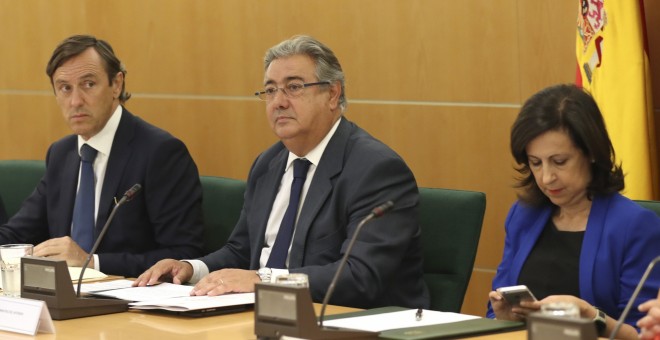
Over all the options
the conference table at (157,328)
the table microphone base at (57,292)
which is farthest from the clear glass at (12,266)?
the conference table at (157,328)

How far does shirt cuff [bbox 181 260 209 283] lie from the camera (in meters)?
3.86

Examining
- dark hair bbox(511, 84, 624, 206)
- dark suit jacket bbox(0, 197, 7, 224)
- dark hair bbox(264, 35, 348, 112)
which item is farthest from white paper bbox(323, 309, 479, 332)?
dark suit jacket bbox(0, 197, 7, 224)

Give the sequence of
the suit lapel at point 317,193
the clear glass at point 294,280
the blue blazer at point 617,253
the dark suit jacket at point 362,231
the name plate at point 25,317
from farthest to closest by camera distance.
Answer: the suit lapel at point 317,193 → the dark suit jacket at point 362,231 → the blue blazer at point 617,253 → the name plate at point 25,317 → the clear glass at point 294,280

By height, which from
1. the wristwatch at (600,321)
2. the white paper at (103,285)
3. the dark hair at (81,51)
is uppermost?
the dark hair at (81,51)

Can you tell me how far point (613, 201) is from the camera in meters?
3.23

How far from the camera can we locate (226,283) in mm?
3336

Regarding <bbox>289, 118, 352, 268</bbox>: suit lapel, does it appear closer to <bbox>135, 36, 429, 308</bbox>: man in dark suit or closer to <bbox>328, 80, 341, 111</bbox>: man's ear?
<bbox>135, 36, 429, 308</bbox>: man in dark suit

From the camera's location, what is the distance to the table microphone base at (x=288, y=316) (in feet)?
8.32

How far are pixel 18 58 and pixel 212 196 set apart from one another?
9.03ft

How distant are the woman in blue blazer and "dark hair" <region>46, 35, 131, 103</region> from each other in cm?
199

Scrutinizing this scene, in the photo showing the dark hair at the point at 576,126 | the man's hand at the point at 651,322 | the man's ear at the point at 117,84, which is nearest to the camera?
the man's hand at the point at 651,322

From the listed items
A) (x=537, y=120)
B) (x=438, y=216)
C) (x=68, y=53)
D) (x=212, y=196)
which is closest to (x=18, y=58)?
(x=68, y=53)

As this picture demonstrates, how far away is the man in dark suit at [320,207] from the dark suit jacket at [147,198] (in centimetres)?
35

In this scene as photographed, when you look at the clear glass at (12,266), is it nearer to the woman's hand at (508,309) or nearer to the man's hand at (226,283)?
the man's hand at (226,283)
